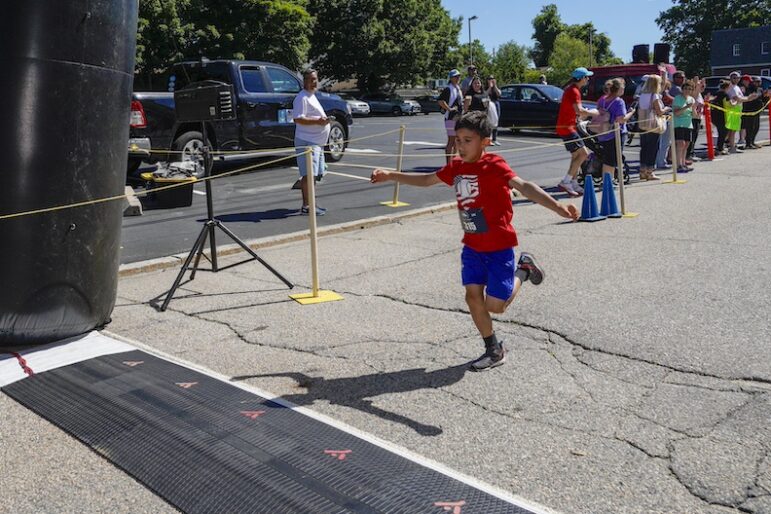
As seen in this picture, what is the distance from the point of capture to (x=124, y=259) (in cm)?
808

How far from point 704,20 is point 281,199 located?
97.9 m

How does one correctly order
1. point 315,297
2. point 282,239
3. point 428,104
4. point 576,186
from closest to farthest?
1. point 315,297
2. point 282,239
3. point 576,186
4. point 428,104

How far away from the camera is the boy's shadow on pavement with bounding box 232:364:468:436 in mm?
4348

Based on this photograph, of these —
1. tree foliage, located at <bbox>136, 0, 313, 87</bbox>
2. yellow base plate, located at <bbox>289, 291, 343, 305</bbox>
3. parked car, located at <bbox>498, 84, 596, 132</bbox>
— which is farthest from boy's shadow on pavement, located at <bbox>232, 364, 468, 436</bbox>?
tree foliage, located at <bbox>136, 0, 313, 87</bbox>

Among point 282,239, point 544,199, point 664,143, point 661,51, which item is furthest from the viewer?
point 661,51

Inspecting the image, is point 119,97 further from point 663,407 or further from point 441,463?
point 663,407

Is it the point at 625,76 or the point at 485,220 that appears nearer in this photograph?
the point at 485,220

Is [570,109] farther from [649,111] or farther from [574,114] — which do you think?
[649,111]

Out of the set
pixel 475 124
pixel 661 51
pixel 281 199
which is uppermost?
pixel 661 51

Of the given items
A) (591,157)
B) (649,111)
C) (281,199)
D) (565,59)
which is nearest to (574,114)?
(591,157)

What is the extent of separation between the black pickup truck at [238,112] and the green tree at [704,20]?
9085 cm

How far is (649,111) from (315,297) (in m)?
8.35

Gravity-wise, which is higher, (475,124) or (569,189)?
(475,124)

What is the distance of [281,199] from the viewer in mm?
11773
